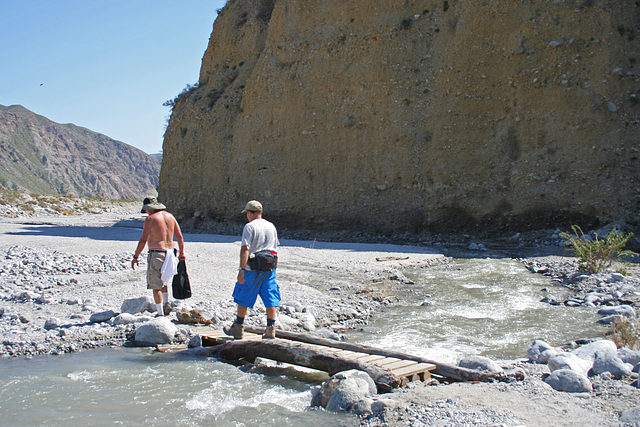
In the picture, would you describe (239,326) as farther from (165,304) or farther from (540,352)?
A: (540,352)

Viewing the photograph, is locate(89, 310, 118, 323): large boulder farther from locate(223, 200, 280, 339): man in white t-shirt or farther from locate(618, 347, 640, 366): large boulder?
locate(618, 347, 640, 366): large boulder

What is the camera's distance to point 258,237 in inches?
229

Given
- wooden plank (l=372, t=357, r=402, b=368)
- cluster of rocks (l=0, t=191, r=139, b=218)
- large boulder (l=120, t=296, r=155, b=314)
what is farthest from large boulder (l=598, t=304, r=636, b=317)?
cluster of rocks (l=0, t=191, r=139, b=218)

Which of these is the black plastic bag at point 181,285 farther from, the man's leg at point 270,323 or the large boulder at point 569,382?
the large boulder at point 569,382

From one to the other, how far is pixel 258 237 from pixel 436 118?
15.7m

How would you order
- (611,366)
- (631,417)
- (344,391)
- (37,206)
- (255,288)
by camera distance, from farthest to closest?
(37,206) → (255,288) → (611,366) → (344,391) → (631,417)

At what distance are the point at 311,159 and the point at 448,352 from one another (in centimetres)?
1634

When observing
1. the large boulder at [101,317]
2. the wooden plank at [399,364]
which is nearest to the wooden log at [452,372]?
the wooden plank at [399,364]

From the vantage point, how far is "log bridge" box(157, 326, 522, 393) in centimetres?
467

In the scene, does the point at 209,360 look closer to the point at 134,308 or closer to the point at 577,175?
the point at 134,308

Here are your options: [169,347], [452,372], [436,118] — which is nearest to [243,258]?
[169,347]

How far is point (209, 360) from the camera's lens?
224 inches

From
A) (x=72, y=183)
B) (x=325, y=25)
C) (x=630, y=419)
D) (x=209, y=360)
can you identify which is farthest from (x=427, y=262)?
(x=72, y=183)

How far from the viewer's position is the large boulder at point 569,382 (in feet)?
14.2
